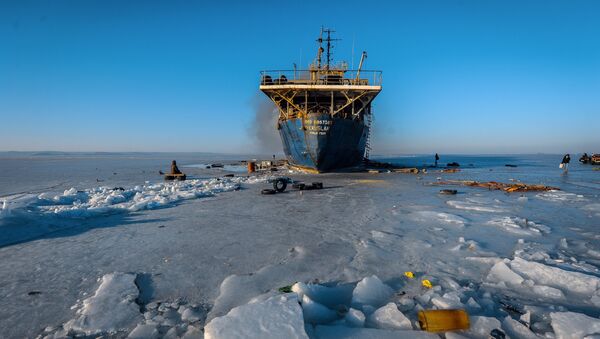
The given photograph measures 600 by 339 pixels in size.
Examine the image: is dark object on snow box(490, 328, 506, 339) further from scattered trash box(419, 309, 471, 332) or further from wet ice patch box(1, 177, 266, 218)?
wet ice patch box(1, 177, 266, 218)

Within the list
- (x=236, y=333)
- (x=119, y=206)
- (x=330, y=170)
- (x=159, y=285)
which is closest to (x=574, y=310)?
(x=236, y=333)

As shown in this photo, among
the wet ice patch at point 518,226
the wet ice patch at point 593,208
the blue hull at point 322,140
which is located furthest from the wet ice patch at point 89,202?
the wet ice patch at point 593,208

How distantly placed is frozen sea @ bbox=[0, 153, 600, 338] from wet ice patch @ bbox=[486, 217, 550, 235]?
18 mm

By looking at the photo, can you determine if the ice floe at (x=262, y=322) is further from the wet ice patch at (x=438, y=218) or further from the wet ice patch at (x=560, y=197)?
the wet ice patch at (x=560, y=197)

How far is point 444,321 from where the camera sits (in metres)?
2.53

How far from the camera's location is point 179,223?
6.60 meters

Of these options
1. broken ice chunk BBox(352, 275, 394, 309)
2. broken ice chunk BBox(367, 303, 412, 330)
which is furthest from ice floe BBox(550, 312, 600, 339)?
broken ice chunk BBox(352, 275, 394, 309)

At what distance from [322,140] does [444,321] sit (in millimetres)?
16422

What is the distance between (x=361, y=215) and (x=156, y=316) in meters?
5.37

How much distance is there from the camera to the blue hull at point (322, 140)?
18469mm

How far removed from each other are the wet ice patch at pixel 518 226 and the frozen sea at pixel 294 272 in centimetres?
2

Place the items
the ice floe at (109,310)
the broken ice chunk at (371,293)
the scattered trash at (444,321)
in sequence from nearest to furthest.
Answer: the scattered trash at (444,321), the ice floe at (109,310), the broken ice chunk at (371,293)

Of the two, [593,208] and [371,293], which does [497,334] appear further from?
[593,208]

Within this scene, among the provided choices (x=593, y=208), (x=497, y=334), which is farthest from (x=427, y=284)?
(x=593, y=208)
